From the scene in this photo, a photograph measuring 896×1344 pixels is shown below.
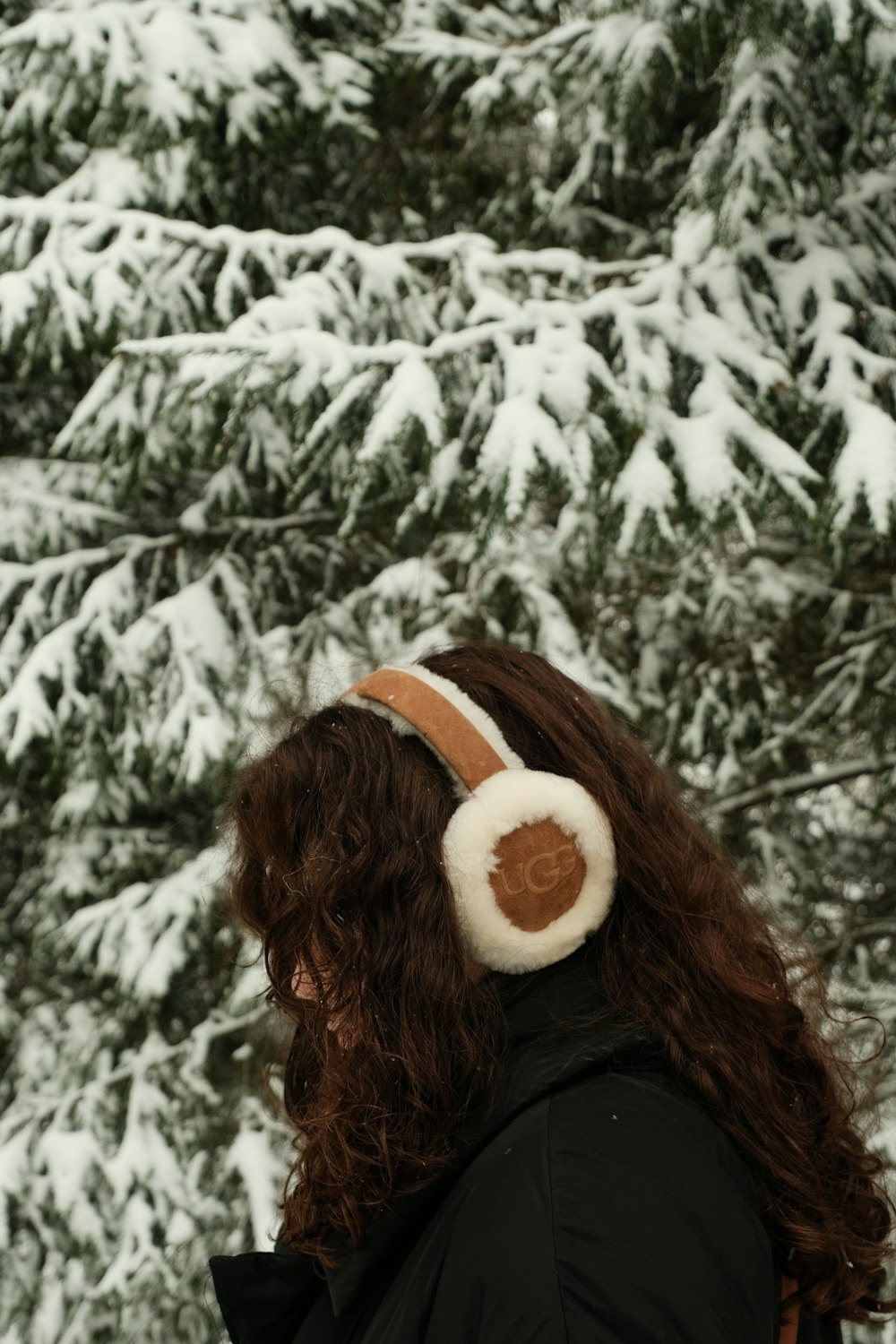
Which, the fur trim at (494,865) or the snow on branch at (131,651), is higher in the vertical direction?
the fur trim at (494,865)

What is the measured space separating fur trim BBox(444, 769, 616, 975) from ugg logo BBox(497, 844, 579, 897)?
2cm

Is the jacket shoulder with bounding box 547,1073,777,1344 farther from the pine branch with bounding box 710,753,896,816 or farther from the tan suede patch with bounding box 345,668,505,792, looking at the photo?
the pine branch with bounding box 710,753,896,816

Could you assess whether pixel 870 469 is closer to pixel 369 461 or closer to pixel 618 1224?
pixel 369 461

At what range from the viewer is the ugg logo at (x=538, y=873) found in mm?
1346

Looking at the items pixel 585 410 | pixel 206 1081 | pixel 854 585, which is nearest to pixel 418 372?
pixel 585 410

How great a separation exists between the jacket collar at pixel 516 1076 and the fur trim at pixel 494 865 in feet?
0.13

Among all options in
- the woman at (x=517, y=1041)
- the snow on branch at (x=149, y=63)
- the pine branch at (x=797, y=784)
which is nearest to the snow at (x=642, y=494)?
the pine branch at (x=797, y=784)

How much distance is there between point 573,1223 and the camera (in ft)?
3.44

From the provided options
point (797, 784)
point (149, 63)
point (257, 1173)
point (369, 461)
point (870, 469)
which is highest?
point (149, 63)

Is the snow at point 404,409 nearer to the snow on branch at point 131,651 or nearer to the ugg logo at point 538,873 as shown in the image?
the snow on branch at point 131,651

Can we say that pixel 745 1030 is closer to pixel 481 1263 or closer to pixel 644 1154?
pixel 644 1154

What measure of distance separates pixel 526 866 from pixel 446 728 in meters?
0.20

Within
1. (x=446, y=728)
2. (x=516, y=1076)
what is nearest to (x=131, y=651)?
(x=446, y=728)

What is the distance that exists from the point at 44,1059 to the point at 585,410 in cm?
303
